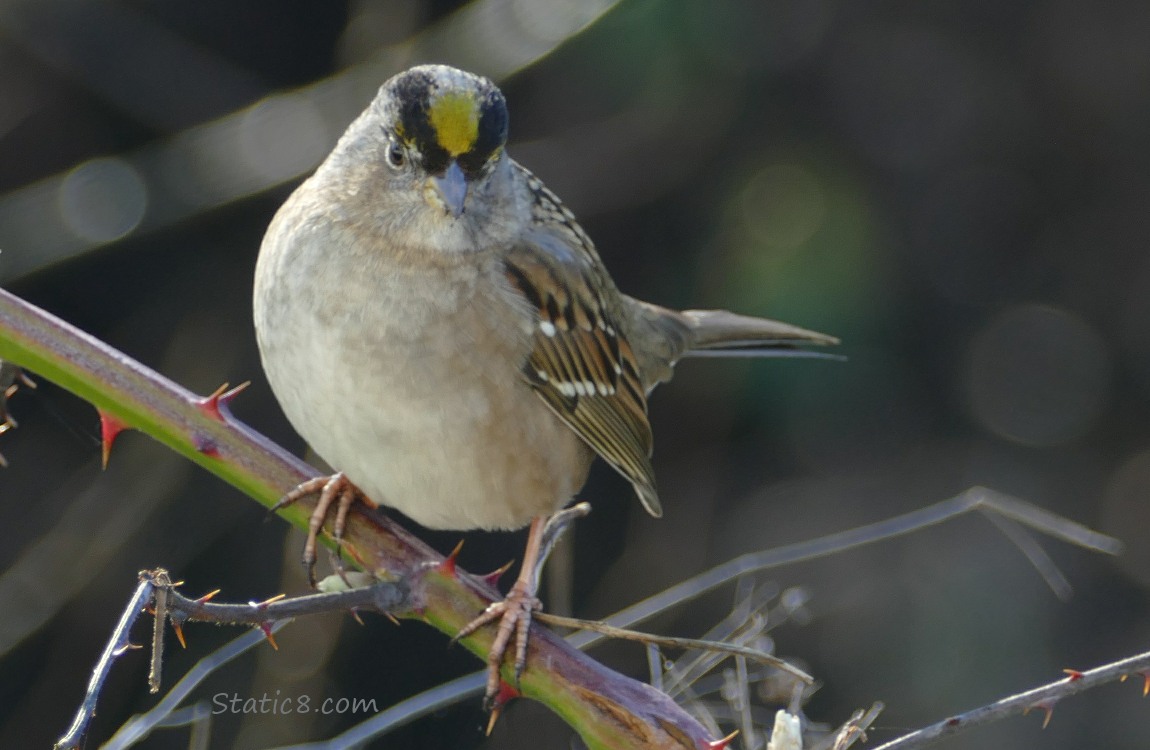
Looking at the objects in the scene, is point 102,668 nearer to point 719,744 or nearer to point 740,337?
point 719,744

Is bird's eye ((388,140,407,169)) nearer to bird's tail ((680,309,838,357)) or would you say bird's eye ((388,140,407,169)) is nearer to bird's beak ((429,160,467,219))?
bird's beak ((429,160,467,219))

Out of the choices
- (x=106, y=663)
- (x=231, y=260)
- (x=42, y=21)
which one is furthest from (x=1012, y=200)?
(x=106, y=663)

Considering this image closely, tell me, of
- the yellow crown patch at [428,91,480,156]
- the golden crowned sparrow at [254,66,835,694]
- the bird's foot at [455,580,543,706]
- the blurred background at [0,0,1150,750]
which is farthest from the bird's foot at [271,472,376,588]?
the blurred background at [0,0,1150,750]

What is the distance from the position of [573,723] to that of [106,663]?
697 mm

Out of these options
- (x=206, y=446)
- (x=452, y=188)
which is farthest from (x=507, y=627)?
(x=452, y=188)

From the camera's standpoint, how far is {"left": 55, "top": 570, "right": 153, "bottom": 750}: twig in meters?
1.18

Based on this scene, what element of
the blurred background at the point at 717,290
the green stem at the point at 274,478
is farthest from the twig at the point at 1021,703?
the blurred background at the point at 717,290

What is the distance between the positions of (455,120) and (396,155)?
0.15m

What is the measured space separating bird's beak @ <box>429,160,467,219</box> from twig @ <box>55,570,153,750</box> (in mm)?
1243

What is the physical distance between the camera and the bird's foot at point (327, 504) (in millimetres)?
2078

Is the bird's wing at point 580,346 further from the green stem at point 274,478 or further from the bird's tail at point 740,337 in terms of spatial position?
the green stem at point 274,478

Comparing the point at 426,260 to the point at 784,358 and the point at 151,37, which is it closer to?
the point at 784,358

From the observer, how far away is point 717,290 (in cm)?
427

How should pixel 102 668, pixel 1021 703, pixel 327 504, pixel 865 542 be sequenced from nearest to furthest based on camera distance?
pixel 102 668, pixel 1021 703, pixel 327 504, pixel 865 542
